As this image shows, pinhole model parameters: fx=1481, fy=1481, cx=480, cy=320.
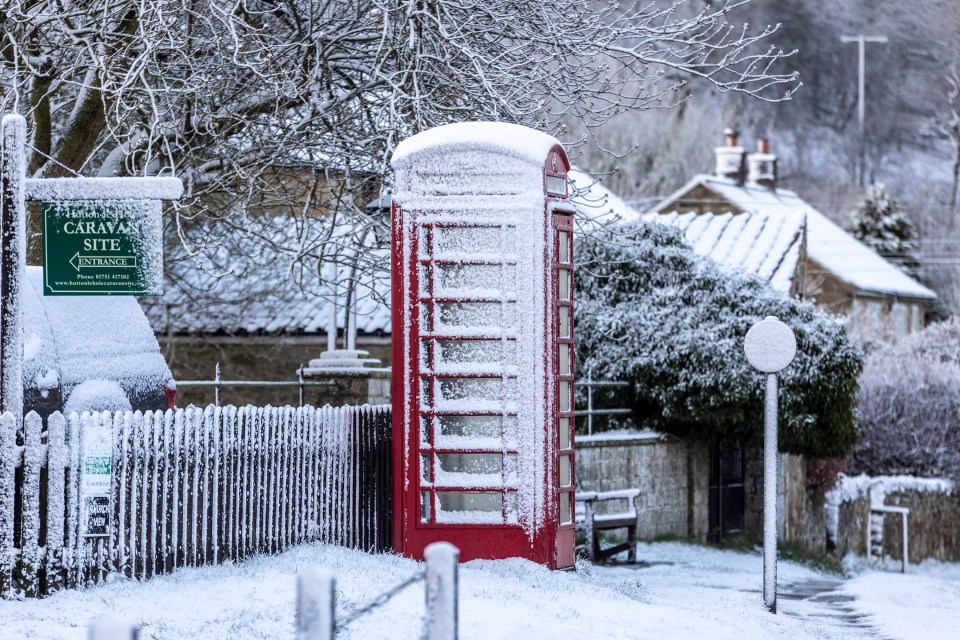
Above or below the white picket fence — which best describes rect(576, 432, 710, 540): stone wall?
below

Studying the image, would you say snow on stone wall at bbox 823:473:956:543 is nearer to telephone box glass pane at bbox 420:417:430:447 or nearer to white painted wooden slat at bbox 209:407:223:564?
telephone box glass pane at bbox 420:417:430:447

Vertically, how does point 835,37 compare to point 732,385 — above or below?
above

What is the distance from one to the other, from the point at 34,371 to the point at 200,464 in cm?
123

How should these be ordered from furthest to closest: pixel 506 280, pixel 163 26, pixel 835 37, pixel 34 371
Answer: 1. pixel 835 37
2. pixel 163 26
3. pixel 506 280
4. pixel 34 371

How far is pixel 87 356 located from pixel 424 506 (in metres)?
2.57

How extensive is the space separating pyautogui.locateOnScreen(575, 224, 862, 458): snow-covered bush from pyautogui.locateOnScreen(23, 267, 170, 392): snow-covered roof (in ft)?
28.4

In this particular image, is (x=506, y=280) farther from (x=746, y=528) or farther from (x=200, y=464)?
(x=746, y=528)

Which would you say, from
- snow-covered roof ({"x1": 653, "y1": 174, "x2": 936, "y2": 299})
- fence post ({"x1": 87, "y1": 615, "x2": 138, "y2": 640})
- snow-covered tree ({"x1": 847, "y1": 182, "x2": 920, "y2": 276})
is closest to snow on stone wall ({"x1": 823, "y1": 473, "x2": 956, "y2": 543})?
snow-covered roof ({"x1": 653, "y1": 174, "x2": 936, "y2": 299})

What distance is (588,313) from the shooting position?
1944 cm

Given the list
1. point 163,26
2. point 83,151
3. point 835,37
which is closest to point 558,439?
point 163,26

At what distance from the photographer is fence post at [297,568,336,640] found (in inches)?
199

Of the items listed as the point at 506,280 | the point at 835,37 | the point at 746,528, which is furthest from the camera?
the point at 835,37

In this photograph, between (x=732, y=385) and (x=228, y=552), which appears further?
(x=732, y=385)

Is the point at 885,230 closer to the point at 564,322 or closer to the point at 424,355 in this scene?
the point at 564,322
